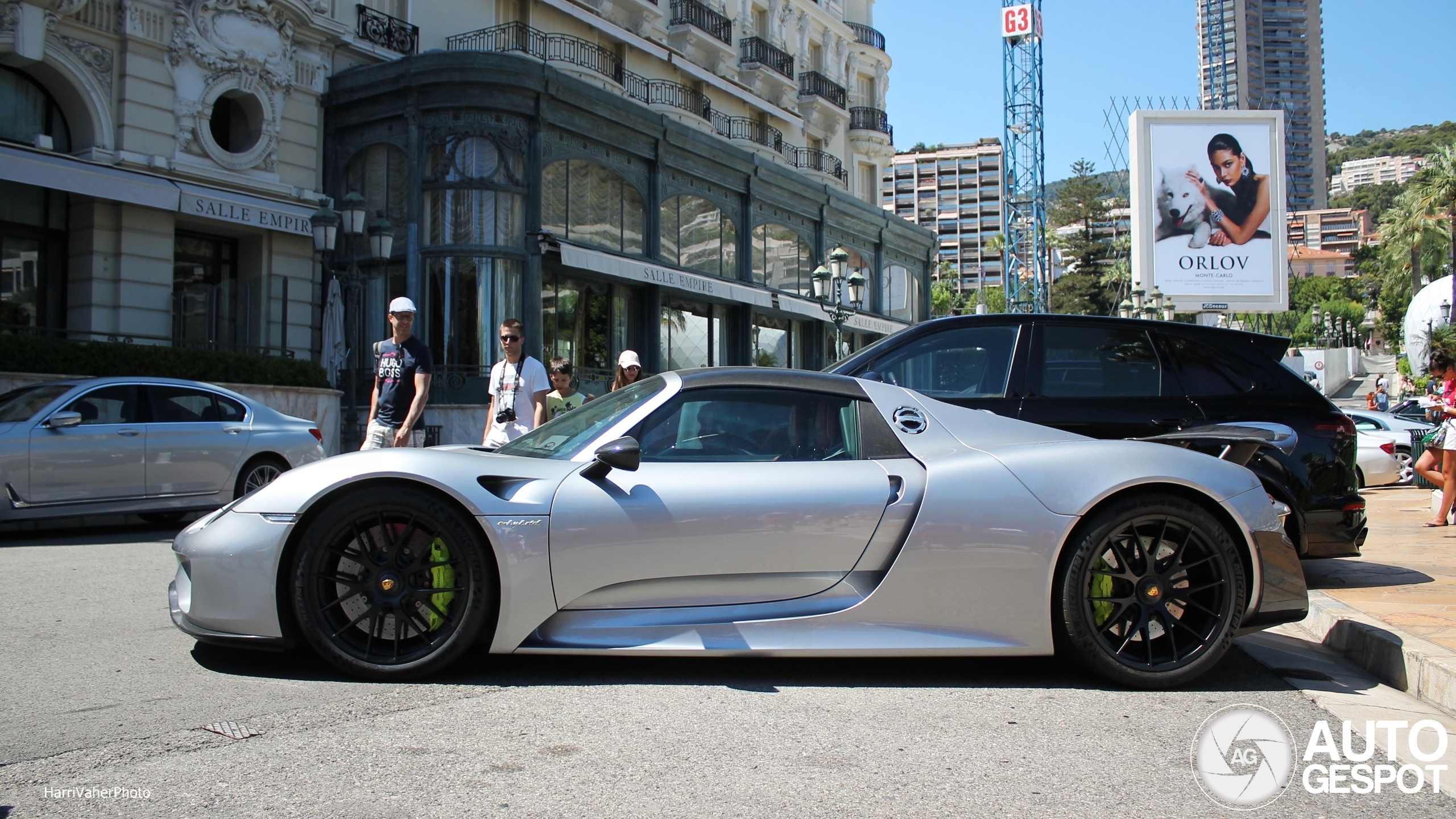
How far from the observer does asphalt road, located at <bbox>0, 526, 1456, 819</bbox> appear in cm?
262

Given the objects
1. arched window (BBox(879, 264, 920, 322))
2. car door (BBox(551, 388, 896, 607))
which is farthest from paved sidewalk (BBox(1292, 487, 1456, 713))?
arched window (BBox(879, 264, 920, 322))

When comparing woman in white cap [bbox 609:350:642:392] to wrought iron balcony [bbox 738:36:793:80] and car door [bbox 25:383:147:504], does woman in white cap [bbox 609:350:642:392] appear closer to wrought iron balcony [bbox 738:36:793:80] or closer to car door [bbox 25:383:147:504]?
car door [bbox 25:383:147:504]

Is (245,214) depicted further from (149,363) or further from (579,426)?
(579,426)

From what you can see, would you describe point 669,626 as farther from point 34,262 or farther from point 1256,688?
point 34,262

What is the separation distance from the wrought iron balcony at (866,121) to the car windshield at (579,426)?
37286 mm

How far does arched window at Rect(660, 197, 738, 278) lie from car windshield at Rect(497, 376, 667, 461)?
1994 centimetres

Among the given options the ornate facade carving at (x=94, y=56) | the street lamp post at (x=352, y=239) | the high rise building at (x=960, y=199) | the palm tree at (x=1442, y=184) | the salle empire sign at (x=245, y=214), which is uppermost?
the high rise building at (x=960, y=199)

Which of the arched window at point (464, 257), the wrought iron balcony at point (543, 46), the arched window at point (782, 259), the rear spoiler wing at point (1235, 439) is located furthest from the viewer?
the arched window at point (782, 259)

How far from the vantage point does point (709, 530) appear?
3674 mm

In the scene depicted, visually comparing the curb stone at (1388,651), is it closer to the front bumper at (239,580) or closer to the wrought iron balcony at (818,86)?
the front bumper at (239,580)

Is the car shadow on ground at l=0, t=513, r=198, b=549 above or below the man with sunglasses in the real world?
below

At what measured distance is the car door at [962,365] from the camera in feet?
19.2

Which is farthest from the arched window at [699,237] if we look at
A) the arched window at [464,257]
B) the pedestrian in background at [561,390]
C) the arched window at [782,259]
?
the pedestrian in background at [561,390]

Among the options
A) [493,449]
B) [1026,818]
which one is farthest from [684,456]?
[1026,818]
